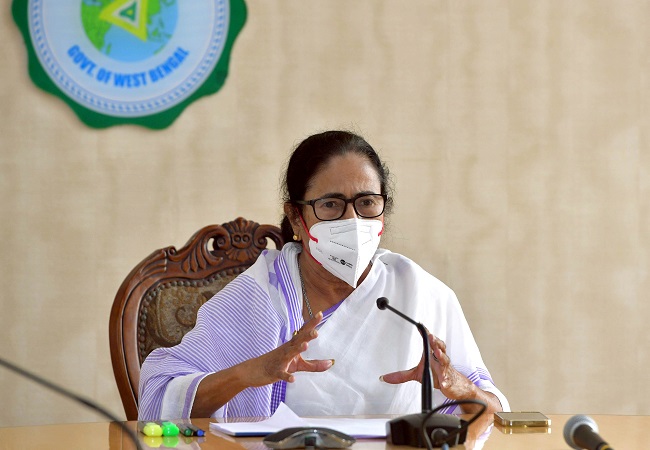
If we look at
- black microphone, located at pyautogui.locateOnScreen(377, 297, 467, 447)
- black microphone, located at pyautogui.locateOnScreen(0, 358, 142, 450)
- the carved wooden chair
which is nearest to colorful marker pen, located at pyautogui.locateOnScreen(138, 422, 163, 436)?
black microphone, located at pyautogui.locateOnScreen(377, 297, 467, 447)

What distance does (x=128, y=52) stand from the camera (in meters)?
3.06

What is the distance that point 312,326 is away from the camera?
1.81 m

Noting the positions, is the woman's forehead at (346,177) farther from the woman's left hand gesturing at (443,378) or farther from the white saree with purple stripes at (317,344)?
the woman's left hand gesturing at (443,378)

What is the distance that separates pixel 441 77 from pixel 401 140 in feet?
0.91

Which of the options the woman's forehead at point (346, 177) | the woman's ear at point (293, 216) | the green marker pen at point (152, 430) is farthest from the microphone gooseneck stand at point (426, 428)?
the woman's ear at point (293, 216)

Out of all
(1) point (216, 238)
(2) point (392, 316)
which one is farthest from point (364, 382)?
(1) point (216, 238)

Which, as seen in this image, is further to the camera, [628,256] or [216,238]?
[628,256]

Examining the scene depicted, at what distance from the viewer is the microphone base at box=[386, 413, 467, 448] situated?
150 centimetres

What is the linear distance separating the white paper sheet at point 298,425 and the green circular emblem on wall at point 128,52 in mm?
1604

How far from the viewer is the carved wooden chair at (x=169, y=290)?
2324 mm

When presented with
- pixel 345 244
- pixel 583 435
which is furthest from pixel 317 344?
pixel 583 435

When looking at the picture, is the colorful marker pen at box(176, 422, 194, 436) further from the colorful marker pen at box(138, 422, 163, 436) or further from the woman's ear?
the woman's ear

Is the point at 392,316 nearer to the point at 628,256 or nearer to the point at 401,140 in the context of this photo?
the point at 401,140

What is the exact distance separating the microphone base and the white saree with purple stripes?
57cm
